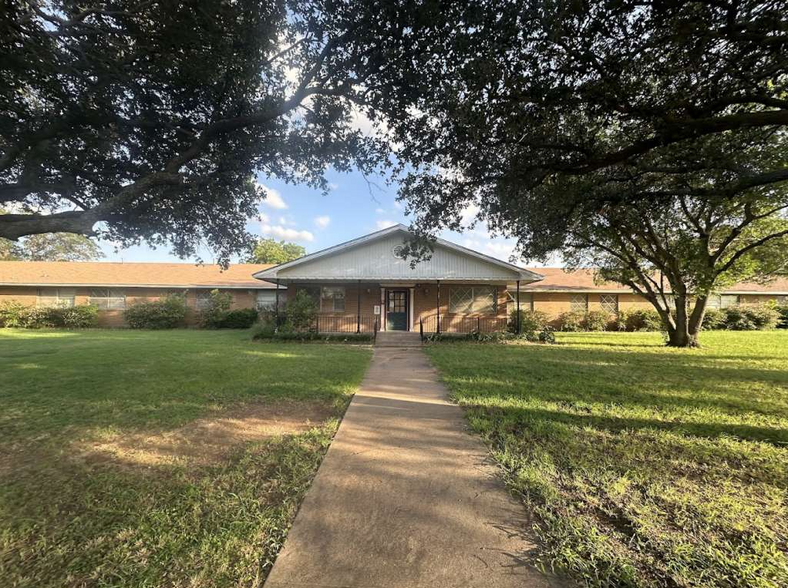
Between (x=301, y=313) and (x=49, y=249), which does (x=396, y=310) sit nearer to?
(x=301, y=313)

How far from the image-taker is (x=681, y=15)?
469 cm

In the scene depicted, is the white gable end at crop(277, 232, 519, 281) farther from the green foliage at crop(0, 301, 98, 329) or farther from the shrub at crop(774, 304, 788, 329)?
the shrub at crop(774, 304, 788, 329)

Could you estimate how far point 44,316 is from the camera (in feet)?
64.0

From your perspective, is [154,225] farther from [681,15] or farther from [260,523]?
[681,15]

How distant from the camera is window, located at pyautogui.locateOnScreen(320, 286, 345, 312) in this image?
1741 cm

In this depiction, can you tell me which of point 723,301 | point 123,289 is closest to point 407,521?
point 123,289

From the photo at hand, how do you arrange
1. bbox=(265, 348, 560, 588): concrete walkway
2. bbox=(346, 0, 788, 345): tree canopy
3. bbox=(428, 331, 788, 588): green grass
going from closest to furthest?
bbox=(265, 348, 560, 588): concrete walkway
bbox=(428, 331, 788, 588): green grass
bbox=(346, 0, 788, 345): tree canopy

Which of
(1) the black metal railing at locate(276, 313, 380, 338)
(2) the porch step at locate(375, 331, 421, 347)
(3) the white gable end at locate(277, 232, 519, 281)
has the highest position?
(3) the white gable end at locate(277, 232, 519, 281)

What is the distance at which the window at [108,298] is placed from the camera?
20594 mm

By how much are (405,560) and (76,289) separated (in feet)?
→ 86.8

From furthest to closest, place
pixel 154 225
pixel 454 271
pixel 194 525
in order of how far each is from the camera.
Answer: pixel 454 271, pixel 154 225, pixel 194 525

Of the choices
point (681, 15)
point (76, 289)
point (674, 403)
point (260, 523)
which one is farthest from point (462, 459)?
point (76, 289)

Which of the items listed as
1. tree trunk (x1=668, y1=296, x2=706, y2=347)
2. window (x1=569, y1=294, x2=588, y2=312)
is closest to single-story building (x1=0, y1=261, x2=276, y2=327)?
window (x1=569, y1=294, x2=588, y2=312)

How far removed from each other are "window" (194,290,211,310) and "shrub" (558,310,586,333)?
21.3m
